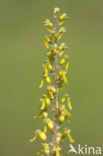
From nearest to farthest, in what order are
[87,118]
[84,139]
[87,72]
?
[84,139] → [87,118] → [87,72]

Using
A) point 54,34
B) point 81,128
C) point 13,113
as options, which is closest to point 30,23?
point 13,113

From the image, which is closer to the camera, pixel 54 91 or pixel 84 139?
pixel 54 91

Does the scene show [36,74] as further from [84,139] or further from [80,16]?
[80,16]

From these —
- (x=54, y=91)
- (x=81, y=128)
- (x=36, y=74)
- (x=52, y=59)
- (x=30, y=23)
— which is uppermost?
(x=30, y=23)

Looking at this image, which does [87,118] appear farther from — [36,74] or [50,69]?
[50,69]

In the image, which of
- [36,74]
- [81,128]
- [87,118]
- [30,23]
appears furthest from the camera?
A: [30,23]

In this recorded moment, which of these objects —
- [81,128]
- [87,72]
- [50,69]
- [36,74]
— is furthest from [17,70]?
[50,69]

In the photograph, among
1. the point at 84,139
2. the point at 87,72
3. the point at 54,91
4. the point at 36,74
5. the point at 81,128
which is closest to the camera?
the point at 54,91

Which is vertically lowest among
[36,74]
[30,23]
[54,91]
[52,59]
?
[54,91]

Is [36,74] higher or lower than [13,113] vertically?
higher
